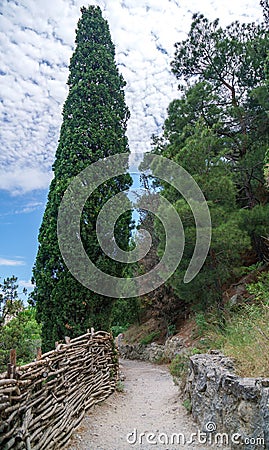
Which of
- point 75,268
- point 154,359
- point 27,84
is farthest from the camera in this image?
point 154,359

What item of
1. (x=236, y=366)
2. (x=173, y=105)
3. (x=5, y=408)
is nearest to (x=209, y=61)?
(x=173, y=105)

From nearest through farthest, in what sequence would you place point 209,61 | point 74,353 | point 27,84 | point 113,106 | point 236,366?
point 236,366
point 74,353
point 27,84
point 113,106
point 209,61

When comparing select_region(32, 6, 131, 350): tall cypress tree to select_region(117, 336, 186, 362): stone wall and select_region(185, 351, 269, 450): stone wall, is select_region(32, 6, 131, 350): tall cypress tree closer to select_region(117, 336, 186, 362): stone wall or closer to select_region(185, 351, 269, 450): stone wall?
select_region(117, 336, 186, 362): stone wall

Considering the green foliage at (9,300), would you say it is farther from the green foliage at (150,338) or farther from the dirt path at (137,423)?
the green foliage at (150,338)

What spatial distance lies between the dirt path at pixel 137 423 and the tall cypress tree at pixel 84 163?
5.82ft

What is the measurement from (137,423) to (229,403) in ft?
5.14

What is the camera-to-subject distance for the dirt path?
3.50 metres

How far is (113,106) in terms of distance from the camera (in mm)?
8641

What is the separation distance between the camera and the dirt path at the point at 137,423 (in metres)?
3.50

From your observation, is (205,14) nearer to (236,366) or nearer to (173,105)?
(173,105)

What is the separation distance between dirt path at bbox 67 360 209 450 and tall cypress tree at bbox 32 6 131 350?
69.9 inches

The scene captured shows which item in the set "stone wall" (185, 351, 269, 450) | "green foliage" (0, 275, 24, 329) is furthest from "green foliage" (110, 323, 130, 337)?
"stone wall" (185, 351, 269, 450)

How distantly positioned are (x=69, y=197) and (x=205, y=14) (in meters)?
7.95

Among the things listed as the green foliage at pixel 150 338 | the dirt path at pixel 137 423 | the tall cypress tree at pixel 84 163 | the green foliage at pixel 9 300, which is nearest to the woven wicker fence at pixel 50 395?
the dirt path at pixel 137 423
